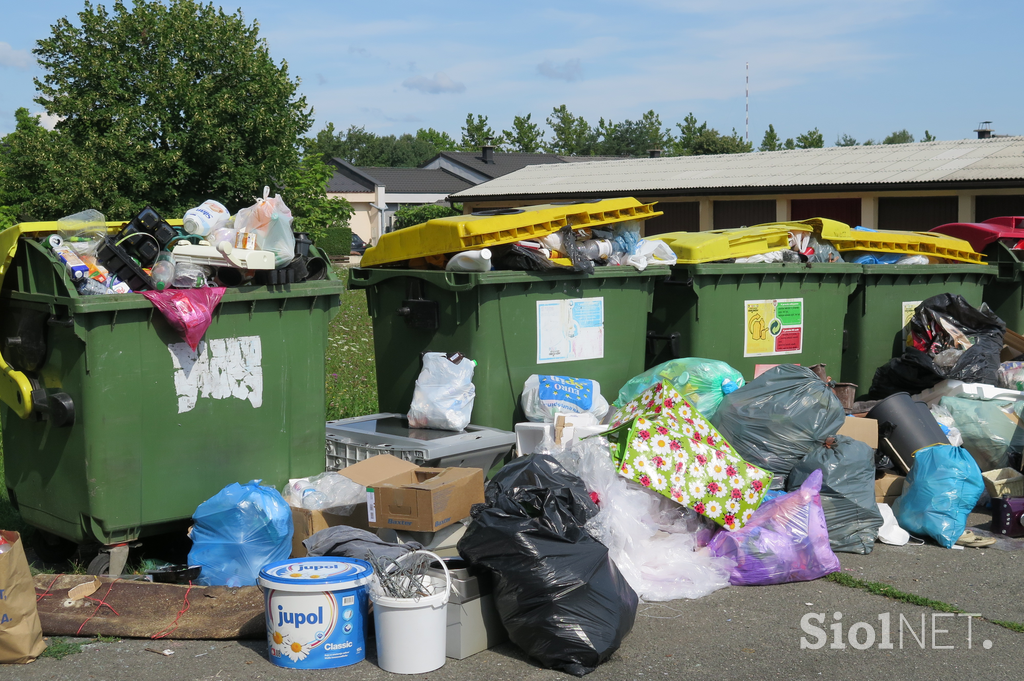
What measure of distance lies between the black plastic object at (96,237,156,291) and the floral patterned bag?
221 cm

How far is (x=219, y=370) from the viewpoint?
14.2 ft

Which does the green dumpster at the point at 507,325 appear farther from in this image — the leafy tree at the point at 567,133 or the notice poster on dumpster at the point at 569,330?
the leafy tree at the point at 567,133

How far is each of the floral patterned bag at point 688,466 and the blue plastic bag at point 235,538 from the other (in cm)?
153

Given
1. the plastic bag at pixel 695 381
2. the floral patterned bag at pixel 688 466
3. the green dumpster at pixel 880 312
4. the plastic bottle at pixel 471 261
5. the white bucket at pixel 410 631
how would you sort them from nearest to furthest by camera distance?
the white bucket at pixel 410 631
the floral patterned bag at pixel 688 466
the plastic bottle at pixel 471 261
the plastic bag at pixel 695 381
the green dumpster at pixel 880 312

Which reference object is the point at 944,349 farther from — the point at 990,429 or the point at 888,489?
the point at 888,489

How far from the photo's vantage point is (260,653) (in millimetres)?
3500

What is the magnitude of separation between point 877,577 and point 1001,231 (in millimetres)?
4852

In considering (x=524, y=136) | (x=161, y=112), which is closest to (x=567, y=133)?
(x=524, y=136)

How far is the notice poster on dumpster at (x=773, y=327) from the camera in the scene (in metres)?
6.41

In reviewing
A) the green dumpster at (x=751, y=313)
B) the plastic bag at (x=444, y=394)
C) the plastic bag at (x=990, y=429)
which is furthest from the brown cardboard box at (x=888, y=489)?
the plastic bag at (x=444, y=394)

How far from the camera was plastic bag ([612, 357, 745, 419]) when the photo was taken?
5480mm

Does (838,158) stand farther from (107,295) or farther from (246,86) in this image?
(107,295)

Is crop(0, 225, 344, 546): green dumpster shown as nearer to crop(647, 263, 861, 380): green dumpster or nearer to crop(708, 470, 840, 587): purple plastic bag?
crop(708, 470, 840, 587): purple plastic bag

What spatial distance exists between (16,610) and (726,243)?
461cm
